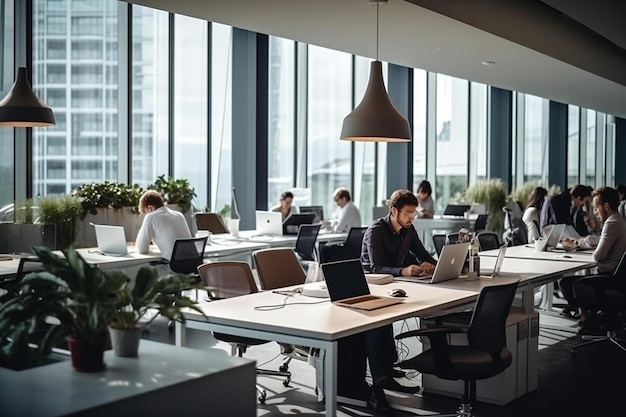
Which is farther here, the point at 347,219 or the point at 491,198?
the point at 491,198

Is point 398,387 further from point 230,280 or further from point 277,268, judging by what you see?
point 230,280

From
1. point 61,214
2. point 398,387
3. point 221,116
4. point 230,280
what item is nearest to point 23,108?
point 61,214

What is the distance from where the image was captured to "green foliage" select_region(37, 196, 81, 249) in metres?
7.55

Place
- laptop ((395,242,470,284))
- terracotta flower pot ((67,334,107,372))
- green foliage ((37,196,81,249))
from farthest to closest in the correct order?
green foliage ((37,196,81,249)) < laptop ((395,242,470,284)) < terracotta flower pot ((67,334,107,372))

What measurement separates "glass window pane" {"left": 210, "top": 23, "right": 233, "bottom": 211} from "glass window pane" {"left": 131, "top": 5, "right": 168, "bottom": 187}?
3.25 feet

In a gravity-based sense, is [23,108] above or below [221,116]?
below

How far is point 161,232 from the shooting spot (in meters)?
7.40

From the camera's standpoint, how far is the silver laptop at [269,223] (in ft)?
32.0

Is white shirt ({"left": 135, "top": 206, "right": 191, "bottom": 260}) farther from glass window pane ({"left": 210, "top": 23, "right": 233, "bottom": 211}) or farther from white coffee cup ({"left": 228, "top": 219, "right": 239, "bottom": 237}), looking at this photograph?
glass window pane ({"left": 210, "top": 23, "right": 233, "bottom": 211})

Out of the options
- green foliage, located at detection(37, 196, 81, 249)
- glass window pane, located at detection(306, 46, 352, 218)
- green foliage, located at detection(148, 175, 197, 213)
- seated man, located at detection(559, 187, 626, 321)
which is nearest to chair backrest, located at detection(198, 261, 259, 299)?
green foliage, located at detection(37, 196, 81, 249)

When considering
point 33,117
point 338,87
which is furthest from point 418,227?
point 33,117

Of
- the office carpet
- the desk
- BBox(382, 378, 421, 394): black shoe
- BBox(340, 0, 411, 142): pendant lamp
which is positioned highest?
BBox(340, 0, 411, 142): pendant lamp

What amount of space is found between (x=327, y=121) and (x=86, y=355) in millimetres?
12177

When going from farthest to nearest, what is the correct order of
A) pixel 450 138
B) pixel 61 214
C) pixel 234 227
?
pixel 450 138, pixel 234 227, pixel 61 214
